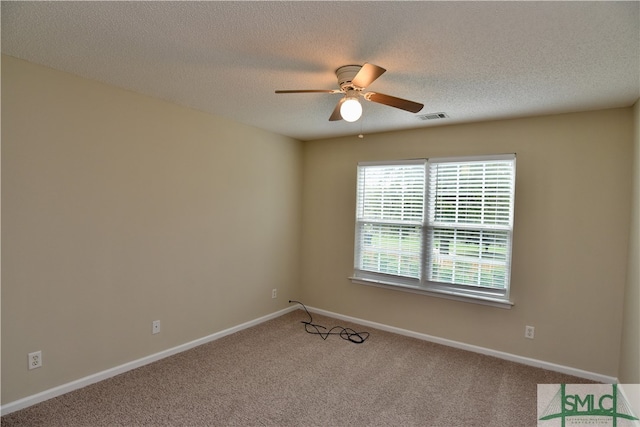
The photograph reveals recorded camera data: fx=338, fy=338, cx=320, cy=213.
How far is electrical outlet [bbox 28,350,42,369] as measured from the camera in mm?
2396

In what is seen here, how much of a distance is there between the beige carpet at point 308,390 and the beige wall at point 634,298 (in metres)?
0.52

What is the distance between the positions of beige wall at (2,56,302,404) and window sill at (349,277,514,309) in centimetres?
143

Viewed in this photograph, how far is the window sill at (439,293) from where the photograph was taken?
341cm

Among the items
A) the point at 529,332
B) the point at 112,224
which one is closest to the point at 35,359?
the point at 112,224

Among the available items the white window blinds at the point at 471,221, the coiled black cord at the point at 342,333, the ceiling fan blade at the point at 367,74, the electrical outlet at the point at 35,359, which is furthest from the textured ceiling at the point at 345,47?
the coiled black cord at the point at 342,333

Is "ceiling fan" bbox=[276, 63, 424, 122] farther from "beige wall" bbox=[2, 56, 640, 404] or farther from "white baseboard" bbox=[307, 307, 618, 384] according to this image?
"white baseboard" bbox=[307, 307, 618, 384]

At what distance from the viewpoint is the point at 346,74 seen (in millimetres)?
2236

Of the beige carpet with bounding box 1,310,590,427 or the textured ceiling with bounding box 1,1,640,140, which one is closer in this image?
the textured ceiling with bounding box 1,1,640,140

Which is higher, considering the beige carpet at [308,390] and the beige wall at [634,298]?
the beige wall at [634,298]

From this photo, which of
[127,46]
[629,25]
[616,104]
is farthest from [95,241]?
[616,104]

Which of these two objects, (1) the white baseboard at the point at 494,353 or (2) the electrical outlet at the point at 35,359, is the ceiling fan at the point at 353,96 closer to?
(2) the electrical outlet at the point at 35,359

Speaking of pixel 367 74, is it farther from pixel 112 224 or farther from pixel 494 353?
pixel 494 353

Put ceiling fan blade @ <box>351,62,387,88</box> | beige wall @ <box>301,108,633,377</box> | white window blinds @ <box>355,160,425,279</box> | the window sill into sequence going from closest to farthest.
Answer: ceiling fan blade @ <box>351,62,387,88</box> → beige wall @ <box>301,108,633,377</box> → the window sill → white window blinds @ <box>355,160,425,279</box>

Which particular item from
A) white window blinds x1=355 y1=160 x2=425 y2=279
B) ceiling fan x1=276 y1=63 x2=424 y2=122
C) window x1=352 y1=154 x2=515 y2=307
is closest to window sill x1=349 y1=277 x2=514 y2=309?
window x1=352 y1=154 x2=515 y2=307
